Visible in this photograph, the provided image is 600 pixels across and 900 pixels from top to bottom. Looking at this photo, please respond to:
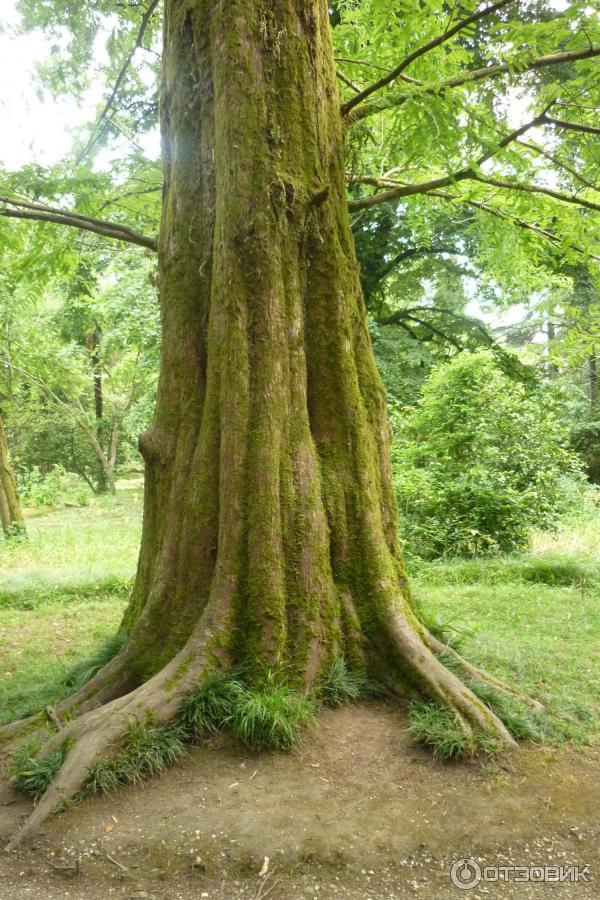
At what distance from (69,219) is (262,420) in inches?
114

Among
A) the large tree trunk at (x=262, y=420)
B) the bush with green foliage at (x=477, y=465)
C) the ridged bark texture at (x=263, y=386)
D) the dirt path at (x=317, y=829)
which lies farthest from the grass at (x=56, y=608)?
the bush with green foliage at (x=477, y=465)

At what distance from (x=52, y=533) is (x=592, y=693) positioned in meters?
13.7

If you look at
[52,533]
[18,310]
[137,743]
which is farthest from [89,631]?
[18,310]

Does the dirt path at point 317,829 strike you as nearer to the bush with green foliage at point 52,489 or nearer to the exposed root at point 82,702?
the exposed root at point 82,702

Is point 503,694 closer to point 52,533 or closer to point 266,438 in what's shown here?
point 266,438

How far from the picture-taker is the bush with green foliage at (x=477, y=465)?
32.9 ft

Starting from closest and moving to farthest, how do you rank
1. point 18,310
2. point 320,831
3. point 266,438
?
point 320,831, point 266,438, point 18,310

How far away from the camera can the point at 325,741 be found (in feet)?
11.4

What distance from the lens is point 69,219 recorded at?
5383mm

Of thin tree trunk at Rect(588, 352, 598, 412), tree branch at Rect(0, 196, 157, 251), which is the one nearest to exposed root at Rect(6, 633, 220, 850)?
tree branch at Rect(0, 196, 157, 251)

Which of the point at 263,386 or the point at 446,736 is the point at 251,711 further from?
the point at 263,386

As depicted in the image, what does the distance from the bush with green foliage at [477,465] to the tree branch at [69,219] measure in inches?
259

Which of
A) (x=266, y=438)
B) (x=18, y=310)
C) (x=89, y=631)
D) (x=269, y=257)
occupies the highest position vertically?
(x=18, y=310)

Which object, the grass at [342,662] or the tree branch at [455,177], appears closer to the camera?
the grass at [342,662]
